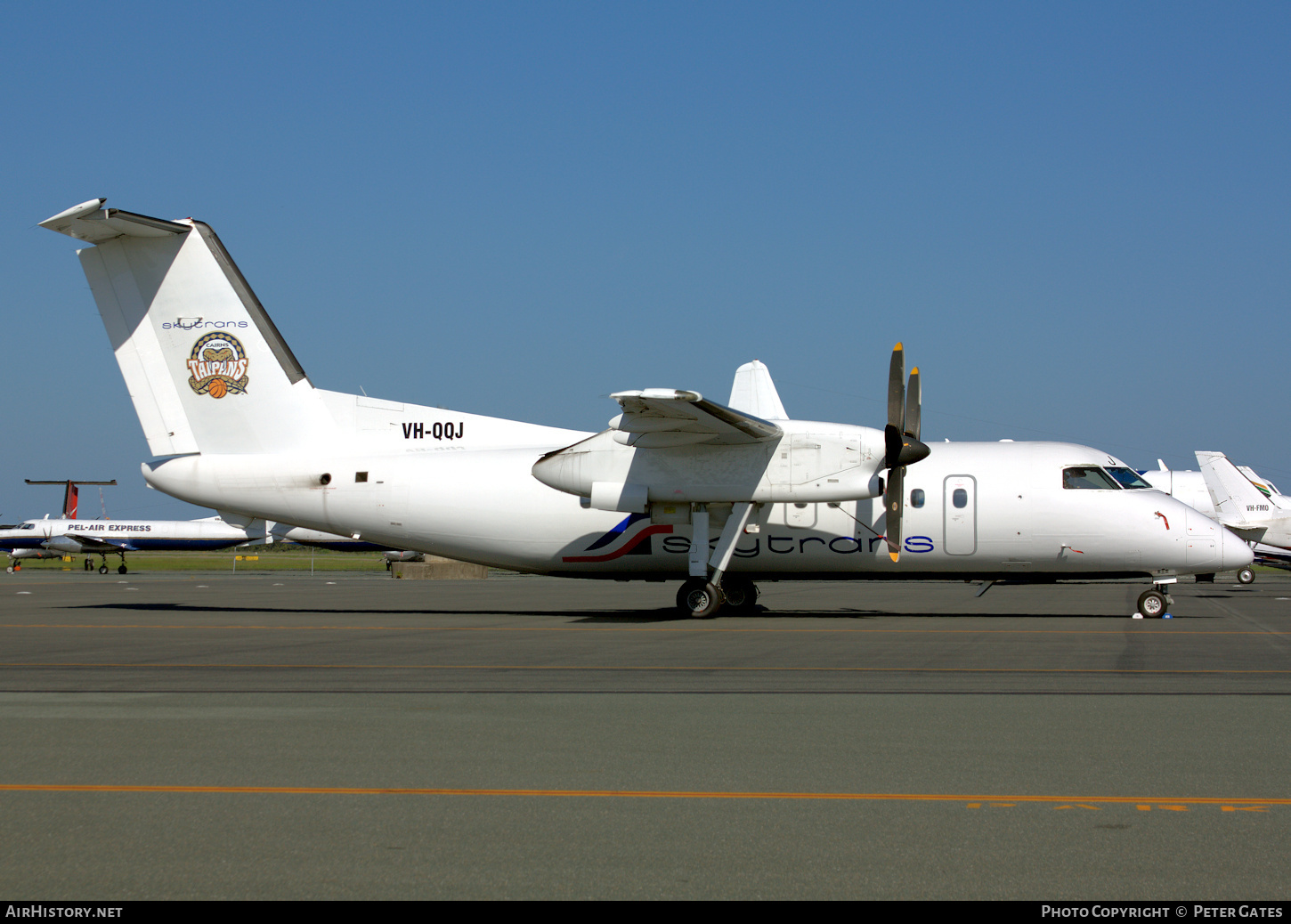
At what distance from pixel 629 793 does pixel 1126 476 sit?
17840mm

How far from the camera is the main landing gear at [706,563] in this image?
2011 cm

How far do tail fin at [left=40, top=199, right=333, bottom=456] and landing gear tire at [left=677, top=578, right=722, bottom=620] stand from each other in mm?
8213

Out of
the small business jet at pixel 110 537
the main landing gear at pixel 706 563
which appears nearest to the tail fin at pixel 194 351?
the main landing gear at pixel 706 563

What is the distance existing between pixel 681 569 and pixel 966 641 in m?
7.71

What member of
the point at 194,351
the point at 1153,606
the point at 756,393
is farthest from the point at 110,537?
the point at 1153,606

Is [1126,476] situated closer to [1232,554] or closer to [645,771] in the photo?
[1232,554]

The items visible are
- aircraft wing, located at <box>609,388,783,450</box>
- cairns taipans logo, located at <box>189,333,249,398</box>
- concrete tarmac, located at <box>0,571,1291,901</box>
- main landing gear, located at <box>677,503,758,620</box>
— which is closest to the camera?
concrete tarmac, located at <box>0,571,1291,901</box>

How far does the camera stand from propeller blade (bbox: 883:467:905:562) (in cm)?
2003

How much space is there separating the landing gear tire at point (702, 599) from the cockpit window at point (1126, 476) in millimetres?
8076

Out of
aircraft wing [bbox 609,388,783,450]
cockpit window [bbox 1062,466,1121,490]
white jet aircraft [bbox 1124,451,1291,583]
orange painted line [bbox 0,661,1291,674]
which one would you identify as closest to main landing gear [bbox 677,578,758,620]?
aircraft wing [bbox 609,388,783,450]

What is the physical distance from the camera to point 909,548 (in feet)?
68.4

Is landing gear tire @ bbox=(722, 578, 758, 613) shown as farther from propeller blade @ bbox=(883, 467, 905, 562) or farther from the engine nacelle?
propeller blade @ bbox=(883, 467, 905, 562)

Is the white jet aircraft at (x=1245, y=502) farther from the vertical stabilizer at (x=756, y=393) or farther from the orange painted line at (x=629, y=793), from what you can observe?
the orange painted line at (x=629, y=793)

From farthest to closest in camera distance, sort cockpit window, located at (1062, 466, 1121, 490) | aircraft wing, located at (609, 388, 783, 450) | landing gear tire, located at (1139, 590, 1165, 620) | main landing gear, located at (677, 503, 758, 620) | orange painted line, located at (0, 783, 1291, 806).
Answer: cockpit window, located at (1062, 466, 1121, 490), main landing gear, located at (677, 503, 758, 620), landing gear tire, located at (1139, 590, 1165, 620), aircraft wing, located at (609, 388, 783, 450), orange painted line, located at (0, 783, 1291, 806)
